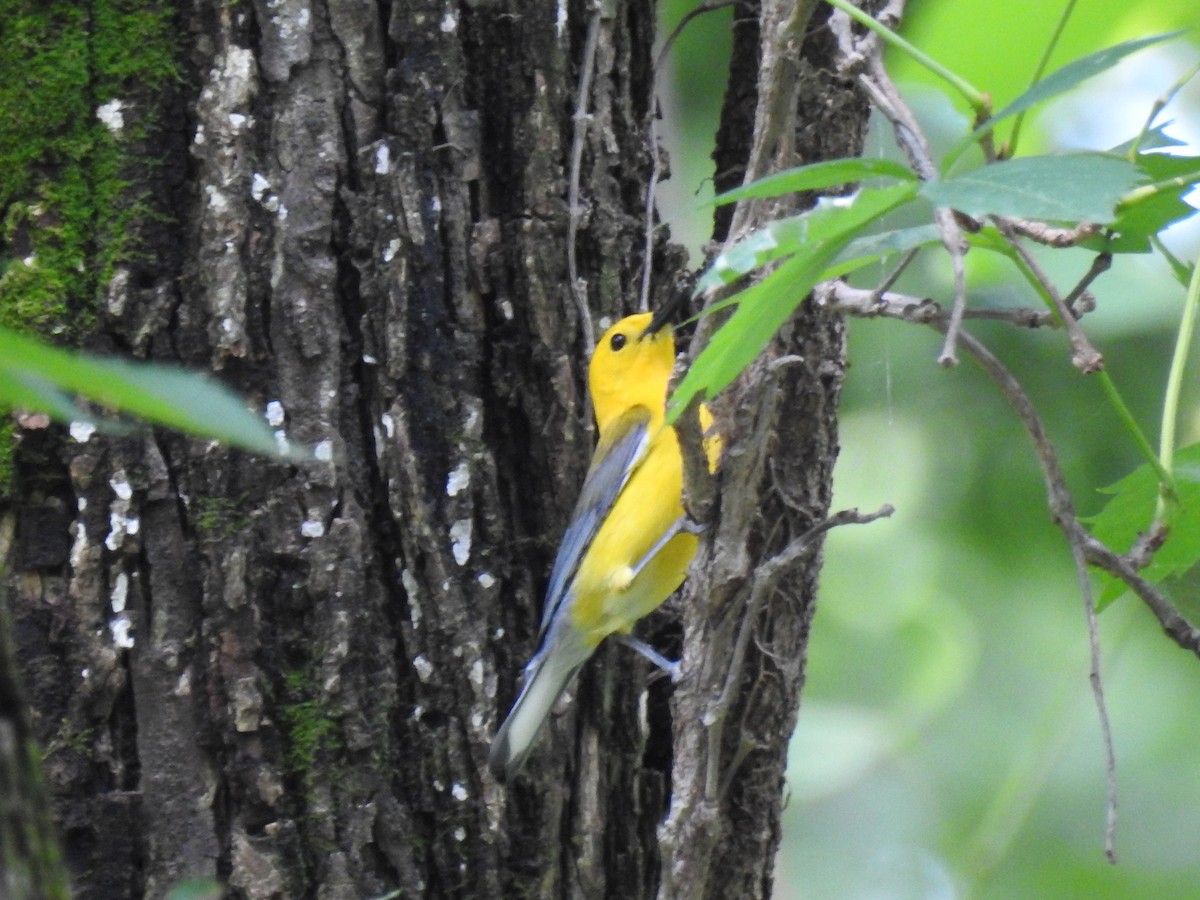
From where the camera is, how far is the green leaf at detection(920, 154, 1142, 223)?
3.49ft

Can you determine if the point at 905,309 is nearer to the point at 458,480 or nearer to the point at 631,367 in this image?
the point at 458,480

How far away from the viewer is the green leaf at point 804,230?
3.83 ft

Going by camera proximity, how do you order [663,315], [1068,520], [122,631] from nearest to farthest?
[1068,520] → [122,631] → [663,315]

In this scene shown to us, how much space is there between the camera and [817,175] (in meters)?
1.22

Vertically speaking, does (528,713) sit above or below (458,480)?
below

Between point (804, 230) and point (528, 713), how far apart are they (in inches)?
58.6

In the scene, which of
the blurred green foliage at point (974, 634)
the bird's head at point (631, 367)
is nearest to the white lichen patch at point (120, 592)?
the bird's head at point (631, 367)

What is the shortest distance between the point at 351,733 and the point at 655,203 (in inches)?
55.4

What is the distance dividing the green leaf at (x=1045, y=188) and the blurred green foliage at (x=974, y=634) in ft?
8.85

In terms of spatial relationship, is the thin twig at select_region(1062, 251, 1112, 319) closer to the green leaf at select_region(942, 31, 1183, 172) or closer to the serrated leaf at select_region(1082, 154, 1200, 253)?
the serrated leaf at select_region(1082, 154, 1200, 253)

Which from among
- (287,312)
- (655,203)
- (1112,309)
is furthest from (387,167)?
(1112,309)

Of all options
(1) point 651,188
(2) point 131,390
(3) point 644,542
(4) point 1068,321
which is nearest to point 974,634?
(3) point 644,542

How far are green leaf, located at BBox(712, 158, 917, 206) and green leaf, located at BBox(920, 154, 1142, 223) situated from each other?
5 cm

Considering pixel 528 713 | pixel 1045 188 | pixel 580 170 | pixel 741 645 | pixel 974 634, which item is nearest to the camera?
pixel 1045 188
